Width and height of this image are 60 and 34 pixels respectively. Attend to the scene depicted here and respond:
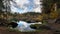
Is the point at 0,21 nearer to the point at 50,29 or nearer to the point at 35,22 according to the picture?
the point at 35,22

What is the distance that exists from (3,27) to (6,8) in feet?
1.40

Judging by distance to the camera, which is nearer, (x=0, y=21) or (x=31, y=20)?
(x=31, y=20)

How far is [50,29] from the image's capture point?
291 cm

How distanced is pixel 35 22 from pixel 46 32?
302mm

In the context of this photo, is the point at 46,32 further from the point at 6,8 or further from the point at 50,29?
the point at 6,8

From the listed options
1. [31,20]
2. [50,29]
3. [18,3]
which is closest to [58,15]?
[50,29]

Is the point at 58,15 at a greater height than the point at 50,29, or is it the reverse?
the point at 58,15

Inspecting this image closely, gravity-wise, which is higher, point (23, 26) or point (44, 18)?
point (44, 18)

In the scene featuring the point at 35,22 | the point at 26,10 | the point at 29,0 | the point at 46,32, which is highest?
the point at 29,0

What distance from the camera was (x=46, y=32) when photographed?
9.50ft

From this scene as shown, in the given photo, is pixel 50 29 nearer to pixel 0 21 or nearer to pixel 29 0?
pixel 29 0

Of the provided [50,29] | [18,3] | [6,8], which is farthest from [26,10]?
[50,29]

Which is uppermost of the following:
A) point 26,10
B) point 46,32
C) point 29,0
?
point 29,0

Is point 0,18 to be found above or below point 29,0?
below
